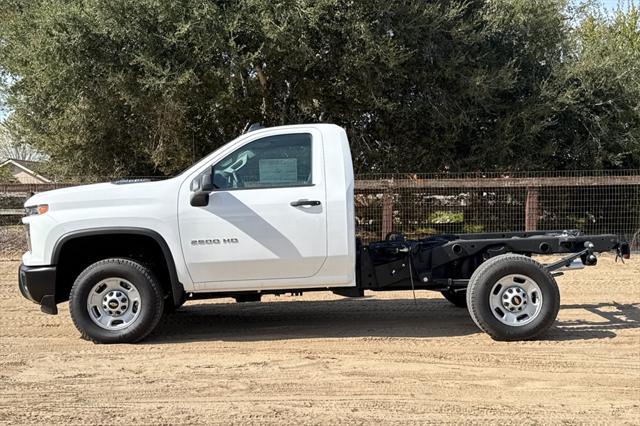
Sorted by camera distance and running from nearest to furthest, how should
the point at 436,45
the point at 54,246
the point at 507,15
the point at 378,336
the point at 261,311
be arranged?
1. the point at 54,246
2. the point at 378,336
3. the point at 261,311
4. the point at 436,45
5. the point at 507,15

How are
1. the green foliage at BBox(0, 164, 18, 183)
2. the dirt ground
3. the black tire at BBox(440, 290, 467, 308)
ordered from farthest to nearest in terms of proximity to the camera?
the green foliage at BBox(0, 164, 18, 183), the black tire at BBox(440, 290, 467, 308), the dirt ground

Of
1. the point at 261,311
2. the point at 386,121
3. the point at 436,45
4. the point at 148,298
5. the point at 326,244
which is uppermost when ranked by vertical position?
the point at 436,45

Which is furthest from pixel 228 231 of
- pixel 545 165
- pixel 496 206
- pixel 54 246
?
pixel 545 165

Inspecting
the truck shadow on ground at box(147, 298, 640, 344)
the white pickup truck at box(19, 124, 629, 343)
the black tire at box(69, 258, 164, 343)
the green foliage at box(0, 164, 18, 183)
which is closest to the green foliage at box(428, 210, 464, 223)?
the truck shadow on ground at box(147, 298, 640, 344)

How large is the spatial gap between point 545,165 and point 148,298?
43.7ft

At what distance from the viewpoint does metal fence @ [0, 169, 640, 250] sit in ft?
44.4

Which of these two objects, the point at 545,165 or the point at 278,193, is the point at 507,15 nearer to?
the point at 545,165

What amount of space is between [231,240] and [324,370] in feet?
5.30

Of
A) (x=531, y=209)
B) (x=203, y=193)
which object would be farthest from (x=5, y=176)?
(x=203, y=193)

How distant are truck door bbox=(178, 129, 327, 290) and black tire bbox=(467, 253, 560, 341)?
1621 millimetres

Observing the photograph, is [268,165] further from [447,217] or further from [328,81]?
[328,81]

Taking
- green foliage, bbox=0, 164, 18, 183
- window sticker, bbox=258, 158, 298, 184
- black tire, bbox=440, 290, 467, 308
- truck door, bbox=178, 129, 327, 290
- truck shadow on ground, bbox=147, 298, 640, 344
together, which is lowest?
truck shadow on ground, bbox=147, 298, 640, 344

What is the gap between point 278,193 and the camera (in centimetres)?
635

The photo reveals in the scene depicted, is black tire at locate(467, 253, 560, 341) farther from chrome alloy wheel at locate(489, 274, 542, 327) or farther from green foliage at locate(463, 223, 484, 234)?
green foliage at locate(463, 223, 484, 234)
